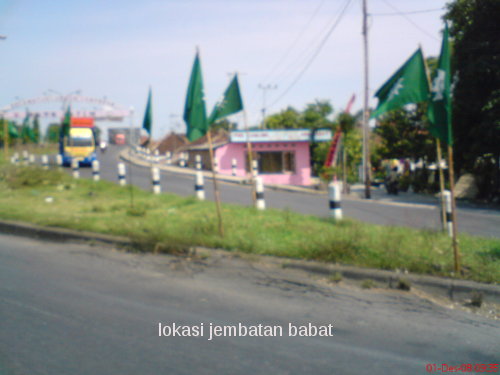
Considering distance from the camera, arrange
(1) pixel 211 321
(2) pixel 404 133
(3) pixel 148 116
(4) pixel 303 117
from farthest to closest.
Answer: (4) pixel 303 117
(2) pixel 404 133
(3) pixel 148 116
(1) pixel 211 321

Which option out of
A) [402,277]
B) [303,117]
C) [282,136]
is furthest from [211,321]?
[303,117]

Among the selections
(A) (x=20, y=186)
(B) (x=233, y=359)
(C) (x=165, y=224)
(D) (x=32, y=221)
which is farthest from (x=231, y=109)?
(A) (x=20, y=186)

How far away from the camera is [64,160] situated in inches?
1225

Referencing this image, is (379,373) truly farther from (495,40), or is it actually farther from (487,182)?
(487,182)

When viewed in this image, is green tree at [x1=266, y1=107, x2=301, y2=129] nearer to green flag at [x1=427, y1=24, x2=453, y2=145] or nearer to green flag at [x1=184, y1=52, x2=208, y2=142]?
green flag at [x1=184, y1=52, x2=208, y2=142]

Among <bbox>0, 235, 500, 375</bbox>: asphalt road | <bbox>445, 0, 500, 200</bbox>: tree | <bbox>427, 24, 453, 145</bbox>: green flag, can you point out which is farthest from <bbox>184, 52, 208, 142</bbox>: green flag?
<bbox>445, 0, 500, 200</bbox>: tree

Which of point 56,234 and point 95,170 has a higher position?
point 95,170

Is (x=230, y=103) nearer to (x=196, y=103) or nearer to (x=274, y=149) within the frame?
(x=196, y=103)

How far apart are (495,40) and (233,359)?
16.8 metres

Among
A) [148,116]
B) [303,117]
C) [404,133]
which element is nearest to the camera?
[148,116]

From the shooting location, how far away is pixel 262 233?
27.3 feet

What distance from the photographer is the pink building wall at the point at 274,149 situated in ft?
113

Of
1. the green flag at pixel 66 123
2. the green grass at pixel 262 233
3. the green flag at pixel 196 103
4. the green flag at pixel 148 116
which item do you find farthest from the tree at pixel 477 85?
the green flag at pixel 66 123

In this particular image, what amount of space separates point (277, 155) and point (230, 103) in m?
25.5
